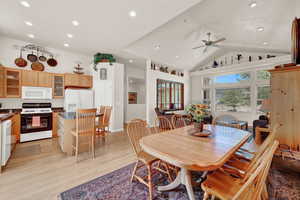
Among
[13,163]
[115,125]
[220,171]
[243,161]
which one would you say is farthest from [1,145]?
[243,161]

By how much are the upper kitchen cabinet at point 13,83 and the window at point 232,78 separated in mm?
8208

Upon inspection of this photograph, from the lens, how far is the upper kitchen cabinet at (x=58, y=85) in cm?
422

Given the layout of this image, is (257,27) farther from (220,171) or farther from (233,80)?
(220,171)

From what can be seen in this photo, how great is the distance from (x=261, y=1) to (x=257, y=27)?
133cm

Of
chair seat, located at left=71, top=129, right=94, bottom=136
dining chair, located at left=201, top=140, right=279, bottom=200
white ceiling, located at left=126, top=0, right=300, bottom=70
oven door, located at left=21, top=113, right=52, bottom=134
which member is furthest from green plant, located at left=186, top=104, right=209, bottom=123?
oven door, located at left=21, top=113, right=52, bottom=134

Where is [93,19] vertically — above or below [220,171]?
above

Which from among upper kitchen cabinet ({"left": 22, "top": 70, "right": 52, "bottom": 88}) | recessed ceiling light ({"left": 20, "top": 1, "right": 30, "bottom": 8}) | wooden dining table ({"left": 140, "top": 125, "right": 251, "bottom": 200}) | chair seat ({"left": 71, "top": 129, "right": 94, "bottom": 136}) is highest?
recessed ceiling light ({"left": 20, "top": 1, "right": 30, "bottom": 8})

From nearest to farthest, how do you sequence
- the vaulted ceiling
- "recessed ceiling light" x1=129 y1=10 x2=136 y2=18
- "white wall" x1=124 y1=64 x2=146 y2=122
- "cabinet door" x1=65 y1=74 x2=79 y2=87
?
the vaulted ceiling
"recessed ceiling light" x1=129 y1=10 x2=136 y2=18
"cabinet door" x1=65 y1=74 x2=79 y2=87
"white wall" x1=124 y1=64 x2=146 y2=122

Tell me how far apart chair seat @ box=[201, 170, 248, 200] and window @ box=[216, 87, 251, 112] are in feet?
20.1

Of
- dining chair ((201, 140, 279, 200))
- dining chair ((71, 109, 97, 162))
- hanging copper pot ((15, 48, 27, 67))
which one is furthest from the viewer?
hanging copper pot ((15, 48, 27, 67))

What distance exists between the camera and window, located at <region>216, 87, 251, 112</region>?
619cm

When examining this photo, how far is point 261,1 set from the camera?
3.17 metres

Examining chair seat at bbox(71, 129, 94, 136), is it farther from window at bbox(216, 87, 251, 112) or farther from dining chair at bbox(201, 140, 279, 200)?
window at bbox(216, 87, 251, 112)

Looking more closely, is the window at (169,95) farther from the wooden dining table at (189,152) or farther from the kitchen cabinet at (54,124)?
the wooden dining table at (189,152)
